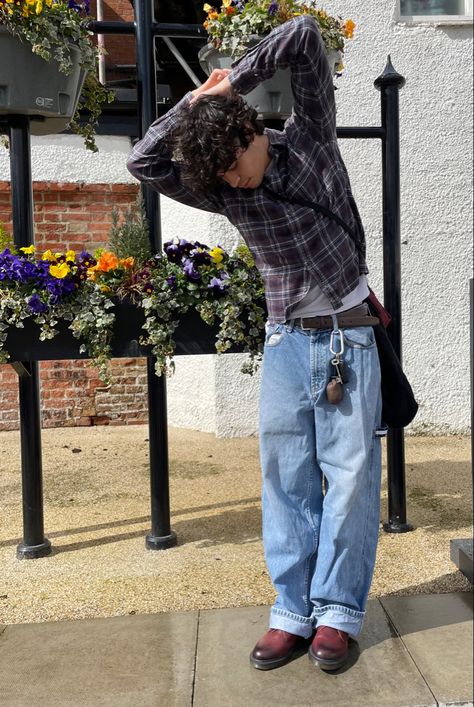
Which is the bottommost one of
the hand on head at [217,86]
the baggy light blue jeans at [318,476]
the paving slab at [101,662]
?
the paving slab at [101,662]

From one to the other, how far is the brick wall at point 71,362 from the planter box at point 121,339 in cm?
318

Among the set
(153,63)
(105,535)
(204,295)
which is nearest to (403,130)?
(153,63)

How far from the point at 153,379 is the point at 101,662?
4.53 ft

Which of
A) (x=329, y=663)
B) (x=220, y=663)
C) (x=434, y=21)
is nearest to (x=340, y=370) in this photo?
(x=329, y=663)

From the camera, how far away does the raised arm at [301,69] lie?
2.22m

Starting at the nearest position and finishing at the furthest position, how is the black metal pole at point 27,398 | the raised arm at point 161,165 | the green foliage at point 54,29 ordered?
the raised arm at point 161,165, the green foliage at point 54,29, the black metal pole at point 27,398

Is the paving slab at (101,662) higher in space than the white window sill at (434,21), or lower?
lower

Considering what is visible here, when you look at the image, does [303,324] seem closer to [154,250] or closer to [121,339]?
[121,339]

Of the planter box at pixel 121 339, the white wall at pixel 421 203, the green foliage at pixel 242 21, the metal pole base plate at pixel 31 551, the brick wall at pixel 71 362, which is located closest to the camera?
the planter box at pixel 121 339

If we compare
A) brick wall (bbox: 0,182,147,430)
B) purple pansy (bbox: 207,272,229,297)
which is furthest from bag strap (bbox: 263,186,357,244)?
brick wall (bbox: 0,182,147,430)

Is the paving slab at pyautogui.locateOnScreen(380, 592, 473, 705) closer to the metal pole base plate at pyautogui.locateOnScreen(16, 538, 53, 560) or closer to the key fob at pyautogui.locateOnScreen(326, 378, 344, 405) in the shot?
the key fob at pyautogui.locateOnScreen(326, 378, 344, 405)

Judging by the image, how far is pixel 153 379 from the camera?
355cm

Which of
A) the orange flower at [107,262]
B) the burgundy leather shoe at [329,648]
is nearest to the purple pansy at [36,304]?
the orange flower at [107,262]

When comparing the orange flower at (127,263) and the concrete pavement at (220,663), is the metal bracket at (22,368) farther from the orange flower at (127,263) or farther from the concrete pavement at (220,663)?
the concrete pavement at (220,663)
